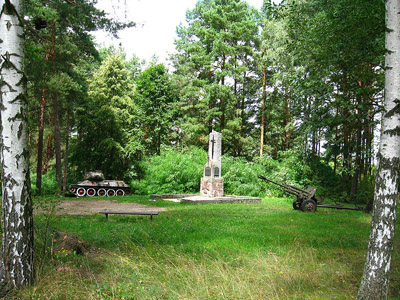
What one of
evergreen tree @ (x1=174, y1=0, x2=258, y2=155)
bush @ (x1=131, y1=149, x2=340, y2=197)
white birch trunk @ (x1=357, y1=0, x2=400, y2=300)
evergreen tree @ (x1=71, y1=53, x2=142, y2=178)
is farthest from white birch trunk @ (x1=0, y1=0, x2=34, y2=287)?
evergreen tree @ (x1=174, y1=0, x2=258, y2=155)

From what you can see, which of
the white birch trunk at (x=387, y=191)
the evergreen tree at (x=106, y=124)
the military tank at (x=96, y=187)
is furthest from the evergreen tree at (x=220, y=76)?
the white birch trunk at (x=387, y=191)

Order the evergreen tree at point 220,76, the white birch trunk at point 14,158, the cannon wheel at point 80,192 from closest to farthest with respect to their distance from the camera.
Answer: the white birch trunk at point 14,158, the cannon wheel at point 80,192, the evergreen tree at point 220,76

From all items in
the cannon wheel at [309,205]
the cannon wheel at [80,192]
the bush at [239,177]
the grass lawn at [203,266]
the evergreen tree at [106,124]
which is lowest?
the cannon wheel at [80,192]

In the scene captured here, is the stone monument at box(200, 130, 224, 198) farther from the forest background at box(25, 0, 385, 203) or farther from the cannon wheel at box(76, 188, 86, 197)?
the cannon wheel at box(76, 188, 86, 197)

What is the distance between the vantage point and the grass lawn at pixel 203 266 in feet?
12.3

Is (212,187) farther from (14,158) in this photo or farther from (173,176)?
(14,158)

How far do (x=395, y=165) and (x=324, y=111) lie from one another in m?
13.8

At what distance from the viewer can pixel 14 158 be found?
3.74m

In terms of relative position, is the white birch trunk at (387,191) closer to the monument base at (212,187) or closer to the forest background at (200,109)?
the forest background at (200,109)

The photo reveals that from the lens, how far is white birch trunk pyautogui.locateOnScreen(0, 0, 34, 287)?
3.66 metres

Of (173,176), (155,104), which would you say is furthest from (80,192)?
(155,104)

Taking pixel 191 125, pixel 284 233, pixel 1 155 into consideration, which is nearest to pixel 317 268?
pixel 284 233

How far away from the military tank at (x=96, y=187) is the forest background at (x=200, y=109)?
3.97 feet

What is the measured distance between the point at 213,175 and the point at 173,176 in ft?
12.8
